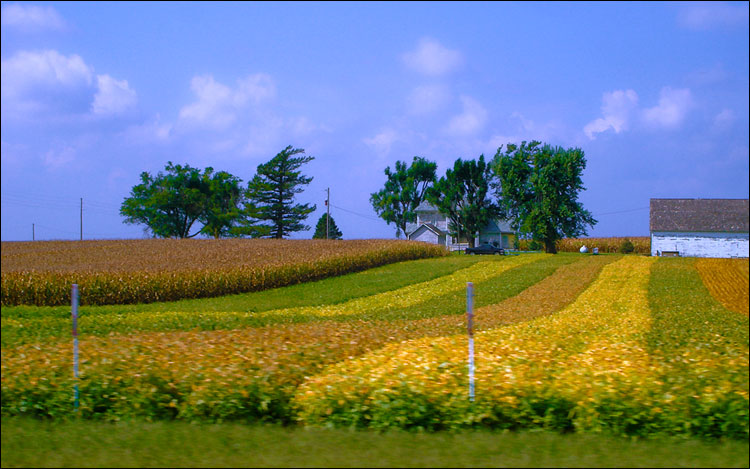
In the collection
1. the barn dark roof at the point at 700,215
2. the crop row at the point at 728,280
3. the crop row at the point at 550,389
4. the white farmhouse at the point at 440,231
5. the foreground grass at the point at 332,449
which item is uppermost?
the white farmhouse at the point at 440,231

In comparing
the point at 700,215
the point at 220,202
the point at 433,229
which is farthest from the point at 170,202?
the point at 700,215

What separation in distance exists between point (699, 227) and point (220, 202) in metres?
53.4

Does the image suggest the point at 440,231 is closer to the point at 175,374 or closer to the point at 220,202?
the point at 220,202

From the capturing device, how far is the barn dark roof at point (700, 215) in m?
9.08

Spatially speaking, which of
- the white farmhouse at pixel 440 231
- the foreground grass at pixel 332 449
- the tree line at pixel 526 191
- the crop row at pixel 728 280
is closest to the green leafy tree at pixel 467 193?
the tree line at pixel 526 191

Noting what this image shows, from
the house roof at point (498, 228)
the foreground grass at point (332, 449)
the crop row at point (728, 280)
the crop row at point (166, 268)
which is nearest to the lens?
the foreground grass at point (332, 449)

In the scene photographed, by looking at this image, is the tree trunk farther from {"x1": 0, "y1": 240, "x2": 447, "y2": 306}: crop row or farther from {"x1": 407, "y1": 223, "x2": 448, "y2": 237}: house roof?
{"x1": 407, "y1": 223, "x2": 448, "y2": 237}: house roof

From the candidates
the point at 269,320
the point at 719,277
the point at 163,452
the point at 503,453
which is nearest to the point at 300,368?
the point at 163,452

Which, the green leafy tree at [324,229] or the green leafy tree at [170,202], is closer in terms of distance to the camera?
the green leafy tree at [170,202]

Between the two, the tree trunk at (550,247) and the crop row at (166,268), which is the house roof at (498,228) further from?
the crop row at (166,268)

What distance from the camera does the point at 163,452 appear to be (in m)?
5.57

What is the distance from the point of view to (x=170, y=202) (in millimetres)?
54250

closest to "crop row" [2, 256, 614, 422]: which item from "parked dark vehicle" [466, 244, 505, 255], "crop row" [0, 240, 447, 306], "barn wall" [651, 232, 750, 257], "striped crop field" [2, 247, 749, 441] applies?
"striped crop field" [2, 247, 749, 441]

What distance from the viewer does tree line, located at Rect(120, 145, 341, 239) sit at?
5353 centimetres
